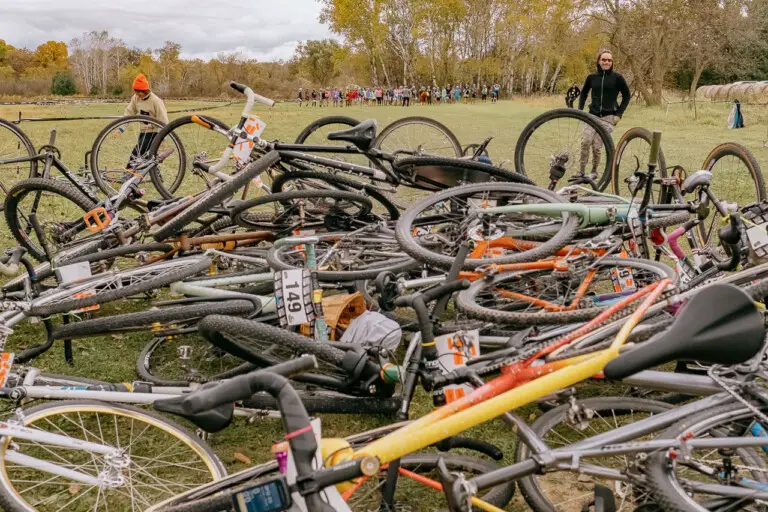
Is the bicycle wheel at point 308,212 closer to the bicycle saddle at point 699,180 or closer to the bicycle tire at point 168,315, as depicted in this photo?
the bicycle tire at point 168,315

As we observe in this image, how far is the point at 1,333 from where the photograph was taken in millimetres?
2936

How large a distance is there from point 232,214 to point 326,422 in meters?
2.08

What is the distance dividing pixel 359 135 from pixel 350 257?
1.24m

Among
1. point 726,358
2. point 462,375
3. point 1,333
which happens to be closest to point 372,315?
point 462,375

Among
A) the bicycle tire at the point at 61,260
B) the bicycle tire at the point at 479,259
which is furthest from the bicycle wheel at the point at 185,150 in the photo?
the bicycle tire at the point at 479,259

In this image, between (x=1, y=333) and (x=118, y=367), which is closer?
(x=1, y=333)

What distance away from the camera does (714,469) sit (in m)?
2.10

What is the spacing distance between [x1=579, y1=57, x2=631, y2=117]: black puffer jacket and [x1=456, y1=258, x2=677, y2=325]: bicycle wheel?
211 inches

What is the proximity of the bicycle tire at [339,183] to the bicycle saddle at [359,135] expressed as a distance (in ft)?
1.00

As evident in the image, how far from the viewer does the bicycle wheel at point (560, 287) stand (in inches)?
137

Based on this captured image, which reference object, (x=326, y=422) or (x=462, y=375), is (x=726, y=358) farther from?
(x=326, y=422)

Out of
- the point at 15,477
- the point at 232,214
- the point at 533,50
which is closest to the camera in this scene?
the point at 15,477

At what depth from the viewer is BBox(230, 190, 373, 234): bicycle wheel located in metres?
4.65

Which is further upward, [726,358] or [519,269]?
[726,358]
